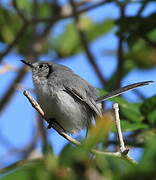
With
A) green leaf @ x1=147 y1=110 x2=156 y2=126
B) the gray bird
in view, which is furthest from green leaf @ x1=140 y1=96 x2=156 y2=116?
the gray bird

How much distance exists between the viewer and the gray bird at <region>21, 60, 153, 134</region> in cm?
295

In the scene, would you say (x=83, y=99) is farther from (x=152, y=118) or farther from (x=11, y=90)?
(x=11, y=90)

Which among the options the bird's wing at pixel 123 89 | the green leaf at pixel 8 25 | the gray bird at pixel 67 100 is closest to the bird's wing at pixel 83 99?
the gray bird at pixel 67 100

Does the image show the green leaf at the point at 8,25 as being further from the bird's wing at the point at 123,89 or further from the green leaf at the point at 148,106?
the green leaf at the point at 148,106

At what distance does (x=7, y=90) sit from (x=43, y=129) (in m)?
0.51

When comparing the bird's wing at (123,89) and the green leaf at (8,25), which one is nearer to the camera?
the bird's wing at (123,89)

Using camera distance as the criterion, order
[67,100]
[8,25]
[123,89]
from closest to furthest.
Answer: [123,89] → [67,100] → [8,25]

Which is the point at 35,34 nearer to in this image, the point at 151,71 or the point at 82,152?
the point at 151,71

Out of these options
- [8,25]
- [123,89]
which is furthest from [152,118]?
[8,25]

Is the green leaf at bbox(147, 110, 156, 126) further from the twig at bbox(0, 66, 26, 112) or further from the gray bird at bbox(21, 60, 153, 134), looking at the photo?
the twig at bbox(0, 66, 26, 112)

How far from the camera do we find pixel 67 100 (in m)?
2.99

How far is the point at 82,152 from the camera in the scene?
0.92 meters

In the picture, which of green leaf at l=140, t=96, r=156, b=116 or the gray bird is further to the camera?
the gray bird

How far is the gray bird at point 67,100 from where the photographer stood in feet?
9.68
